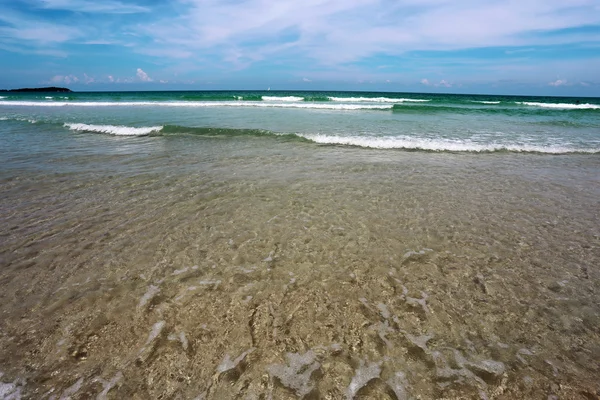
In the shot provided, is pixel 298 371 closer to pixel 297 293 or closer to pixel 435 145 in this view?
pixel 297 293

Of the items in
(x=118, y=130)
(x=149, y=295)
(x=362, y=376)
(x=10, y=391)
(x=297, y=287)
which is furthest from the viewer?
(x=118, y=130)

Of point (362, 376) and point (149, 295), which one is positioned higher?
point (149, 295)

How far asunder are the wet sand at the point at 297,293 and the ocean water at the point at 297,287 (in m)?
0.02

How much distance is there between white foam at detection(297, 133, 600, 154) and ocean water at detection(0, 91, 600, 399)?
4.26 metres

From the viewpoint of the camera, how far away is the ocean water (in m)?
2.40

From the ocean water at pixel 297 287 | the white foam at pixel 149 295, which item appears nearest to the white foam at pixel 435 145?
the ocean water at pixel 297 287

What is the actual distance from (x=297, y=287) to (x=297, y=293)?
0.10 meters

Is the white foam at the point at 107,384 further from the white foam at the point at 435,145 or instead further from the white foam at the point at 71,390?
the white foam at the point at 435,145

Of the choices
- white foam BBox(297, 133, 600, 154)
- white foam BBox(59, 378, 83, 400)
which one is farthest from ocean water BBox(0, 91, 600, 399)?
white foam BBox(297, 133, 600, 154)

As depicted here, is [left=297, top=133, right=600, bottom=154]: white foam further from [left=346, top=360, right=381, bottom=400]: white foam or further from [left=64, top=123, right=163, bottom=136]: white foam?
[left=346, top=360, right=381, bottom=400]: white foam

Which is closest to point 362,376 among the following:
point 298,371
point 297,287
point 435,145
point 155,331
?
point 298,371

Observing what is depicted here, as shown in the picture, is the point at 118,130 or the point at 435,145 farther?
the point at 118,130

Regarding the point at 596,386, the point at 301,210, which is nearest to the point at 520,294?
the point at 596,386

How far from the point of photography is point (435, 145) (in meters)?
11.6
